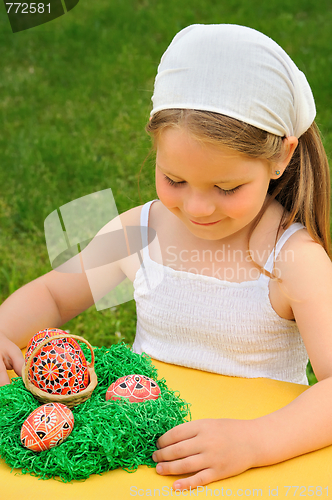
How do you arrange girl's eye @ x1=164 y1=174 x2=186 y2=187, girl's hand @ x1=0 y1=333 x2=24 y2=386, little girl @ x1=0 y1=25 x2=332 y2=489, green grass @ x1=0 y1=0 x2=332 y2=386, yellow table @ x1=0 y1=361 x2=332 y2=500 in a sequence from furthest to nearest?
1. green grass @ x1=0 y1=0 x2=332 y2=386
2. girl's hand @ x1=0 y1=333 x2=24 y2=386
3. girl's eye @ x1=164 y1=174 x2=186 y2=187
4. little girl @ x1=0 y1=25 x2=332 y2=489
5. yellow table @ x1=0 y1=361 x2=332 y2=500

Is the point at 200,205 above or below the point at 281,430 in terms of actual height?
above

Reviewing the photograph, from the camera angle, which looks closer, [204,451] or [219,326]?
[204,451]

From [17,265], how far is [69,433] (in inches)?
74.3

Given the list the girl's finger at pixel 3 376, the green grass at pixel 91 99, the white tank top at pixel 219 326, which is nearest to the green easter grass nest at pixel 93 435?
the girl's finger at pixel 3 376

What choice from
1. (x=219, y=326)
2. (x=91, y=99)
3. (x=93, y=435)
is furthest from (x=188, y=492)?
(x=91, y=99)

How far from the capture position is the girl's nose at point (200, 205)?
1.19m

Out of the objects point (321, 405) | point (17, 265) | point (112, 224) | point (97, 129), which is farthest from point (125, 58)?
point (321, 405)

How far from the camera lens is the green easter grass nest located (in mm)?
1038

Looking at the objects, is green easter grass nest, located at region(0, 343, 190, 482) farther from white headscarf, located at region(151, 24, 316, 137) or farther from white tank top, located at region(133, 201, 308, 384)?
white headscarf, located at region(151, 24, 316, 137)

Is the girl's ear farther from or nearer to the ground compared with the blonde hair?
farther from the ground

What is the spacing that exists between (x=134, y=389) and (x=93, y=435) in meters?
0.16

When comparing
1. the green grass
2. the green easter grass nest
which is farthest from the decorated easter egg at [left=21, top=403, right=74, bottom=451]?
the green grass

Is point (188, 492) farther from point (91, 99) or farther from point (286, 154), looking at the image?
point (91, 99)

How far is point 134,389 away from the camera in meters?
1.18
